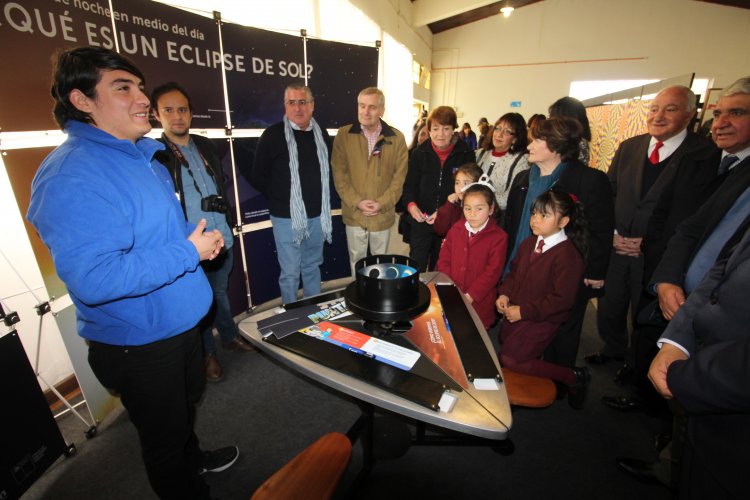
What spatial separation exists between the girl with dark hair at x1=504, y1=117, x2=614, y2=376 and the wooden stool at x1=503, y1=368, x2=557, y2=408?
65 centimetres

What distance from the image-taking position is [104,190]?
0.96 meters

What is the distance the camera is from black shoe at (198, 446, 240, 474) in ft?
5.42

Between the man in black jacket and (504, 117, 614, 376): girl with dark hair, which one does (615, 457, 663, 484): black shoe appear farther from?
the man in black jacket

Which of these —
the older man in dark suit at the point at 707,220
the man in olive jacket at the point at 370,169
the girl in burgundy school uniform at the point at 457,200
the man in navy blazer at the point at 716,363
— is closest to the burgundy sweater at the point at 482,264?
the girl in burgundy school uniform at the point at 457,200

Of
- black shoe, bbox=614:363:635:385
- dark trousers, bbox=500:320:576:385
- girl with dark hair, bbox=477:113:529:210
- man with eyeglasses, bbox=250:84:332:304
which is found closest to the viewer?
dark trousers, bbox=500:320:576:385

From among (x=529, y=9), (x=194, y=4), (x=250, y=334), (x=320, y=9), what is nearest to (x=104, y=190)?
(x=250, y=334)

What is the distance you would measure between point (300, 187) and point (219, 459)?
180 cm

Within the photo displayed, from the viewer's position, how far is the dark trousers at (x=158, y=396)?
1127mm

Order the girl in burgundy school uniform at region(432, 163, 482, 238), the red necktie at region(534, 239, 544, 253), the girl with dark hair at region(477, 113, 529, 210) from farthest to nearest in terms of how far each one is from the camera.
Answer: the girl with dark hair at region(477, 113, 529, 210), the girl in burgundy school uniform at region(432, 163, 482, 238), the red necktie at region(534, 239, 544, 253)

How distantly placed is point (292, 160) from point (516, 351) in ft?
6.51

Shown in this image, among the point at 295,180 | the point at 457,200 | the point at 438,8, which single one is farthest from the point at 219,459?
the point at 438,8

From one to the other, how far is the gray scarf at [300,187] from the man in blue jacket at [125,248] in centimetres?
136

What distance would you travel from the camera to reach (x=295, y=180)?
2629 mm

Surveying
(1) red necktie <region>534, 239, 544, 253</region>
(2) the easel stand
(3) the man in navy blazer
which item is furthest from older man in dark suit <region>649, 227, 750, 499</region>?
(2) the easel stand
